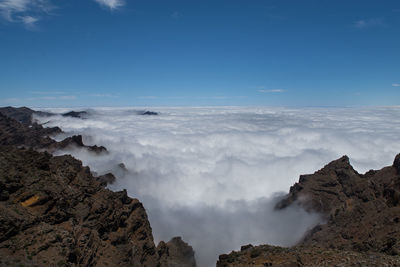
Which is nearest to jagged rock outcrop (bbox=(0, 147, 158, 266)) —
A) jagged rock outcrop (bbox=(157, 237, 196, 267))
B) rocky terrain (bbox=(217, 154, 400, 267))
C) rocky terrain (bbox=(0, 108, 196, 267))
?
rocky terrain (bbox=(0, 108, 196, 267))

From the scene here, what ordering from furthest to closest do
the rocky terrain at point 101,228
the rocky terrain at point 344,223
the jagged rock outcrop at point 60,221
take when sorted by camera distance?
the rocky terrain at point 344,223
the rocky terrain at point 101,228
the jagged rock outcrop at point 60,221

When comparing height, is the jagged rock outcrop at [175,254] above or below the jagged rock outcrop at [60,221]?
below

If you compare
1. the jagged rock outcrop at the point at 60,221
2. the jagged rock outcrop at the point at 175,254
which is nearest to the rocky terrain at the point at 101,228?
the jagged rock outcrop at the point at 60,221

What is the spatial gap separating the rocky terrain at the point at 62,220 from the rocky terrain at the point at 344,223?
12.5m

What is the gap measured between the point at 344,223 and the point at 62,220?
4223 centimetres

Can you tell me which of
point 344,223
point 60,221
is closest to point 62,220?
point 60,221

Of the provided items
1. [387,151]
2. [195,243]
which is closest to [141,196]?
[195,243]

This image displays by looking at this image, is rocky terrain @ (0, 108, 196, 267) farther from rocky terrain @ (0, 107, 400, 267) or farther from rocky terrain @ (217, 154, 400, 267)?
rocky terrain @ (217, 154, 400, 267)

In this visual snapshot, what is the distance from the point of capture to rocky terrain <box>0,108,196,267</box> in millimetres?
20328

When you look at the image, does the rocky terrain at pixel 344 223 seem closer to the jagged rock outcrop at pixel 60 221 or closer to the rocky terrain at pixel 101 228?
the rocky terrain at pixel 101 228

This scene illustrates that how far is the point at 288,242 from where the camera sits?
60.5 metres

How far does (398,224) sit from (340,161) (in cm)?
3629

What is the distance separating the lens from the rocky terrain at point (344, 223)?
23016mm

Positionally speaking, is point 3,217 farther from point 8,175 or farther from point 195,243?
point 195,243
